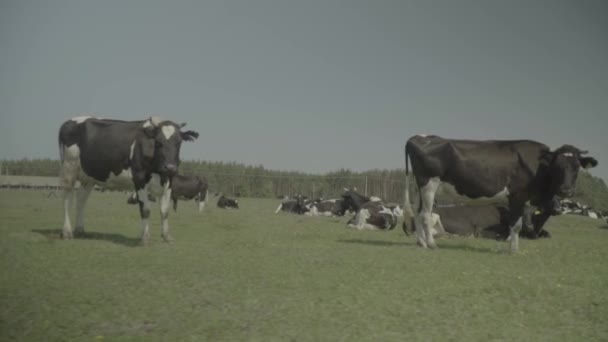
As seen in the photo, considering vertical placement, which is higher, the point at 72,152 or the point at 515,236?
the point at 72,152

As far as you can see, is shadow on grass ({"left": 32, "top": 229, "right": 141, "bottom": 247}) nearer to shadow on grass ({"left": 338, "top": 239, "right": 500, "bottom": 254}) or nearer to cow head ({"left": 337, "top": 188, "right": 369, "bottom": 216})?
shadow on grass ({"left": 338, "top": 239, "right": 500, "bottom": 254})

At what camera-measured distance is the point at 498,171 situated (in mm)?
10969

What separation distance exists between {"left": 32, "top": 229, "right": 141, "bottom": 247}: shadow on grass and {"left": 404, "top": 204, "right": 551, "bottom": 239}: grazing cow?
7.44 m

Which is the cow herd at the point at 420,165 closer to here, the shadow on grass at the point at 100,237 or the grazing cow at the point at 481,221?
the shadow on grass at the point at 100,237

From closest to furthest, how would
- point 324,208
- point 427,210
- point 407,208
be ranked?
point 427,210
point 407,208
point 324,208

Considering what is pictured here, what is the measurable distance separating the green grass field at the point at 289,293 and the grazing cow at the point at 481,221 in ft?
11.7

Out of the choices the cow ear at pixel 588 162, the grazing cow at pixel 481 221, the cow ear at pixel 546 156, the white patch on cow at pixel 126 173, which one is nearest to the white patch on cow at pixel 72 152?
the white patch on cow at pixel 126 173

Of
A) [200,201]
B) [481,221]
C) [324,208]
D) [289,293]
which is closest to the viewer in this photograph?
[289,293]

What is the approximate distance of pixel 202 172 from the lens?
55750 millimetres

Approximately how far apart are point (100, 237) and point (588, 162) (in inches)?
436

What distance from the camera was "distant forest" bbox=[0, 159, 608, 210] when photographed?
43.3m

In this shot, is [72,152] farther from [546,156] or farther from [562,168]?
[562,168]

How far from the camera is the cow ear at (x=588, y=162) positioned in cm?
1123

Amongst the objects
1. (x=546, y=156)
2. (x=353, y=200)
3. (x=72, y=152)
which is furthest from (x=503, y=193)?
(x=353, y=200)
